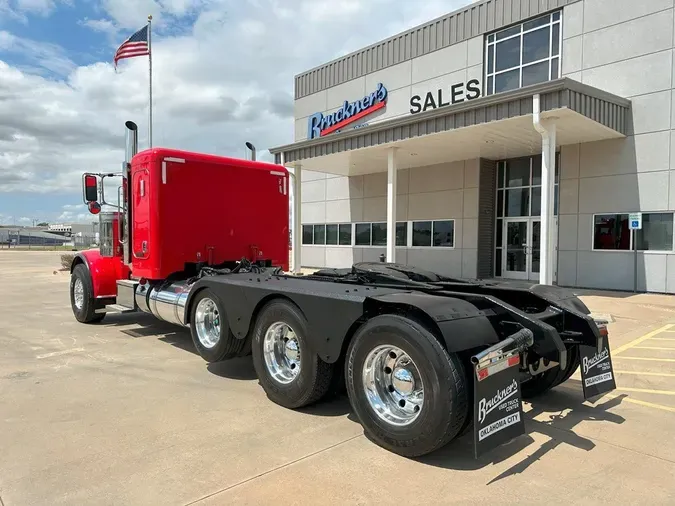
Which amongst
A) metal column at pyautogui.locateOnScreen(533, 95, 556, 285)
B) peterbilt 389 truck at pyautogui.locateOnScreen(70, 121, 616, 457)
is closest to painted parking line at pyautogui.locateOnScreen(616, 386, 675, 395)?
peterbilt 389 truck at pyautogui.locateOnScreen(70, 121, 616, 457)

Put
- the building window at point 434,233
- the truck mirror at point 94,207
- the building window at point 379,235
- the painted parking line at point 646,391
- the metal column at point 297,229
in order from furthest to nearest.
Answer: the building window at point 379,235 → the metal column at point 297,229 → the building window at point 434,233 → the truck mirror at point 94,207 → the painted parking line at point 646,391

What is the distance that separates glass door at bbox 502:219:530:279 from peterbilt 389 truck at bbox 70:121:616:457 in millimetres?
11199

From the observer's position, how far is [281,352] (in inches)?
195

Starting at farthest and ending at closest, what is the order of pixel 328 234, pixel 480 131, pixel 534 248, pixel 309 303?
→ pixel 328 234 < pixel 534 248 < pixel 480 131 < pixel 309 303

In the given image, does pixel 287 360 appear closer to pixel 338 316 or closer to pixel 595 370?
pixel 338 316

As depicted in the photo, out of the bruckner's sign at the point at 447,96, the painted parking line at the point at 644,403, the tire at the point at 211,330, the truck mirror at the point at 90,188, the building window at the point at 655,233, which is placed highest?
the bruckner's sign at the point at 447,96

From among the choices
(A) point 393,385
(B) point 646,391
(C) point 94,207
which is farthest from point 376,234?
(A) point 393,385

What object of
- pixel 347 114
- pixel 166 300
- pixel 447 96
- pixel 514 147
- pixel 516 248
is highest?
pixel 347 114

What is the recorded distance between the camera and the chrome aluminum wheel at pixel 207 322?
5953 mm

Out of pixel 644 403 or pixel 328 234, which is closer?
pixel 644 403

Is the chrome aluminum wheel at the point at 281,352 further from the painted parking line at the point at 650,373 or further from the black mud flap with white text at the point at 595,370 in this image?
the painted parking line at the point at 650,373

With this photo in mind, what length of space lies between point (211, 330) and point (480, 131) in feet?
33.0

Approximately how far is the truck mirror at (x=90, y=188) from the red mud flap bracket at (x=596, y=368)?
7262mm

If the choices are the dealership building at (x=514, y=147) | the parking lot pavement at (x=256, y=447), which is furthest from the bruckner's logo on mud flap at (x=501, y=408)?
the dealership building at (x=514, y=147)
